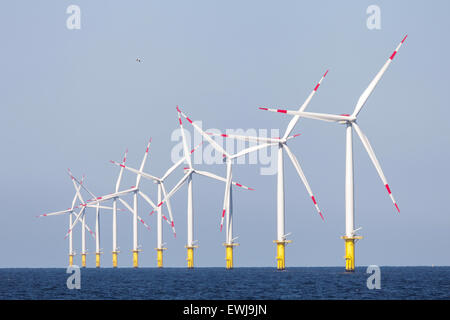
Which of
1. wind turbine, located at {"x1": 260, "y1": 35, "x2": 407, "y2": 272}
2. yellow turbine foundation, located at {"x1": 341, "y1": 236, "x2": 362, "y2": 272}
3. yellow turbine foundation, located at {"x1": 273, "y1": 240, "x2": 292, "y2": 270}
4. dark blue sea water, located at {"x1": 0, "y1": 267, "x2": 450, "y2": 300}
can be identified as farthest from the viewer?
yellow turbine foundation, located at {"x1": 273, "y1": 240, "x2": 292, "y2": 270}

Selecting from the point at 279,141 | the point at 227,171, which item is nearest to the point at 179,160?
the point at 227,171

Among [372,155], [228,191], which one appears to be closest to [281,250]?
[228,191]

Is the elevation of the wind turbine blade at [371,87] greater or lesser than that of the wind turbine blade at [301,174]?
greater

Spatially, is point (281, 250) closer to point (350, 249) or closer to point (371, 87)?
point (350, 249)

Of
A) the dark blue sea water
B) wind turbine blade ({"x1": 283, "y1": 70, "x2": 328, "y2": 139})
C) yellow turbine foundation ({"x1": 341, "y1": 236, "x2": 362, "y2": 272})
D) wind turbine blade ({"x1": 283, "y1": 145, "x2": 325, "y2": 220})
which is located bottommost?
the dark blue sea water

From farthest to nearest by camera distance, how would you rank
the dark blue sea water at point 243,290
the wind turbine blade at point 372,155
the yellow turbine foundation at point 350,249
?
1. the yellow turbine foundation at point 350,249
2. the wind turbine blade at point 372,155
3. the dark blue sea water at point 243,290

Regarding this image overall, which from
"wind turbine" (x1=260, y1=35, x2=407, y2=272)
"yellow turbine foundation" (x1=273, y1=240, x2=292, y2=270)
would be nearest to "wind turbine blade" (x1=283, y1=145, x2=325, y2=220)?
"wind turbine" (x1=260, y1=35, x2=407, y2=272)

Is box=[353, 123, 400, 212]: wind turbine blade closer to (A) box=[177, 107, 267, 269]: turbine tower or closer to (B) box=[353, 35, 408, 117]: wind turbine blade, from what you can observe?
(B) box=[353, 35, 408, 117]: wind turbine blade

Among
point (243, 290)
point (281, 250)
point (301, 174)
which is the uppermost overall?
point (301, 174)

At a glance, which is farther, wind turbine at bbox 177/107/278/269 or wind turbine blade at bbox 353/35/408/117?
wind turbine at bbox 177/107/278/269

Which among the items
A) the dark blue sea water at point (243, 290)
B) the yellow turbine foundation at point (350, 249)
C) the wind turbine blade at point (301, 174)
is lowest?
the dark blue sea water at point (243, 290)

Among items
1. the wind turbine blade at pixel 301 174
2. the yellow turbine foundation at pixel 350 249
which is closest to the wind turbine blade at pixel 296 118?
the wind turbine blade at pixel 301 174

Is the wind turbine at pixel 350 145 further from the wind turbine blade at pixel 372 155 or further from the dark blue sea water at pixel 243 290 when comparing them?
the dark blue sea water at pixel 243 290
